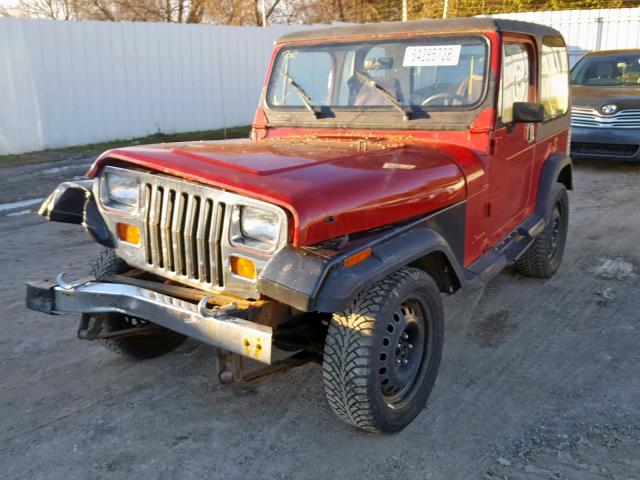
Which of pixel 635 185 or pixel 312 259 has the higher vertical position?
pixel 312 259

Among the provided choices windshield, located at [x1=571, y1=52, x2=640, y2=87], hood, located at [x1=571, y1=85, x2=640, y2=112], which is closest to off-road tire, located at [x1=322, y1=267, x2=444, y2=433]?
hood, located at [x1=571, y1=85, x2=640, y2=112]

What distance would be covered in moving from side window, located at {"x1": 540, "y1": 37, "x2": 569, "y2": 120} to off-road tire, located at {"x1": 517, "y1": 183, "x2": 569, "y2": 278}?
64 centimetres

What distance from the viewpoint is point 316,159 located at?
10.8 feet

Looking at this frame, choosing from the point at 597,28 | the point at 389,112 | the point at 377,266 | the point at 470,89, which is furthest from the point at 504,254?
the point at 597,28

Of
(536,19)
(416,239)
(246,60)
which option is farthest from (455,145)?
(536,19)

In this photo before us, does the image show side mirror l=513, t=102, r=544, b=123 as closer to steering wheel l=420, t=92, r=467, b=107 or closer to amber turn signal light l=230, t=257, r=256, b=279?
steering wheel l=420, t=92, r=467, b=107

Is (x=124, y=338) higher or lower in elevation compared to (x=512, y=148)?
lower

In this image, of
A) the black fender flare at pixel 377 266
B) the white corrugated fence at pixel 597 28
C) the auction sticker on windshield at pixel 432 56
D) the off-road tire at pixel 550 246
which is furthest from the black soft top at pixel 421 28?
the white corrugated fence at pixel 597 28

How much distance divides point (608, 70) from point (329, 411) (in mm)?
9469

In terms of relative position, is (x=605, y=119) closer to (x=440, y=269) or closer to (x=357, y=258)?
(x=440, y=269)

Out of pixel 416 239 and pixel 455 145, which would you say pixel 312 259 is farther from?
pixel 455 145

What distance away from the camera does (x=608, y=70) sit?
10734 millimetres

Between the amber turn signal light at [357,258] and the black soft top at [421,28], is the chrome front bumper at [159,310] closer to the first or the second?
the amber turn signal light at [357,258]

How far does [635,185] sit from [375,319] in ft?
24.8
